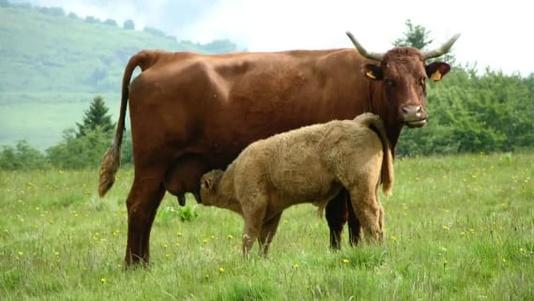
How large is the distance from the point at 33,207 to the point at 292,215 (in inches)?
209

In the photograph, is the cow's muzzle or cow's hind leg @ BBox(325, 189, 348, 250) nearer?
the cow's muzzle

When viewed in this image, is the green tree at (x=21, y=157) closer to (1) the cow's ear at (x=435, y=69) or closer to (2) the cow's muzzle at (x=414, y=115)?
(1) the cow's ear at (x=435, y=69)

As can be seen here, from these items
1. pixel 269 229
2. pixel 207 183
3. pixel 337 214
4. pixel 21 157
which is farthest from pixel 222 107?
pixel 21 157

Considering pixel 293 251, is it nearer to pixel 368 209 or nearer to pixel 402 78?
pixel 368 209

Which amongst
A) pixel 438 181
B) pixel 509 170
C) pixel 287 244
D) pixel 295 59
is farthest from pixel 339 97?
pixel 509 170

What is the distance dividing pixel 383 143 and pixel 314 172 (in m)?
0.77

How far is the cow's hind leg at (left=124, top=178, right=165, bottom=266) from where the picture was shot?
10.1 m

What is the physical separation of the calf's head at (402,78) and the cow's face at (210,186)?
2.06 meters

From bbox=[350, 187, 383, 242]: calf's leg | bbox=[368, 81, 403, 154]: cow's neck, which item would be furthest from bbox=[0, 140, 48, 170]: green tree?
bbox=[350, 187, 383, 242]: calf's leg

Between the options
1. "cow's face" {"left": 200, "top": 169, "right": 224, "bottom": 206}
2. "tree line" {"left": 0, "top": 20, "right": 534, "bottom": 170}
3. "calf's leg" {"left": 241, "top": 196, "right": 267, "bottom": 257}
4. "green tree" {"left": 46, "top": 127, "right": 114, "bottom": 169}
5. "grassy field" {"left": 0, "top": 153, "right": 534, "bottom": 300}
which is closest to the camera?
"grassy field" {"left": 0, "top": 153, "right": 534, "bottom": 300}

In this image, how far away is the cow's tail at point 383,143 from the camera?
8.77 metres

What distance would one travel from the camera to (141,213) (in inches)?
400

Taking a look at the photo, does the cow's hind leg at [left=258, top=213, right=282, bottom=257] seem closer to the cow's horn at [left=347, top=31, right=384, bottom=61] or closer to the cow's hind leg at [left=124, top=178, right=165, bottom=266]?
the cow's hind leg at [left=124, top=178, right=165, bottom=266]

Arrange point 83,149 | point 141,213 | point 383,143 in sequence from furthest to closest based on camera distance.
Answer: point 83,149 < point 141,213 < point 383,143
